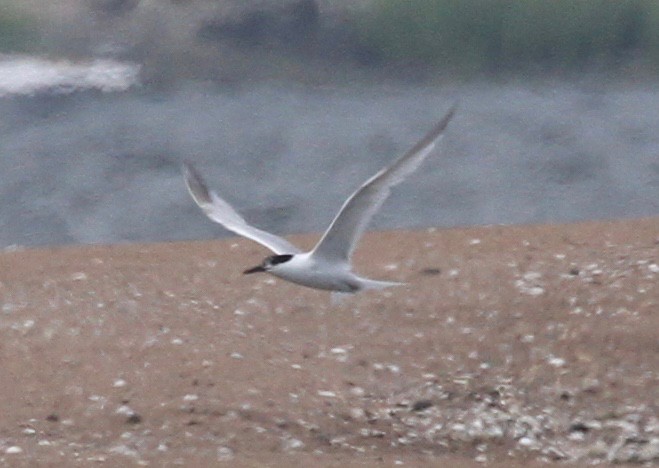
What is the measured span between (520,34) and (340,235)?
694cm

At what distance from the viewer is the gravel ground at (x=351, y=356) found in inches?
285

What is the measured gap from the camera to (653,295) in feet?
27.2

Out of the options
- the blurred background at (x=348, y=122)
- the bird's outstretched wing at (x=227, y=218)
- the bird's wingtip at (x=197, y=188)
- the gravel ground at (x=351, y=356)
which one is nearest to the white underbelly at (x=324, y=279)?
the bird's outstretched wing at (x=227, y=218)

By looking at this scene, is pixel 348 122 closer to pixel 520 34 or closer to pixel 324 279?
pixel 520 34

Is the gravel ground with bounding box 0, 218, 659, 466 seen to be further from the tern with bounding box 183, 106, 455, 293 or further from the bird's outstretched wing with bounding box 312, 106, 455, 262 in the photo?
the bird's outstretched wing with bounding box 312, 106, 455, 262

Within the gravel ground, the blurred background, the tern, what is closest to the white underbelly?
the tern

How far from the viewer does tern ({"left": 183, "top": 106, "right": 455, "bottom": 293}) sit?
6727mm

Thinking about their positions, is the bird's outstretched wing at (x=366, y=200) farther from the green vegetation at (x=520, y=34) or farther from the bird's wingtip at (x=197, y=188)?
the green vegetation at (x=520, y=34)

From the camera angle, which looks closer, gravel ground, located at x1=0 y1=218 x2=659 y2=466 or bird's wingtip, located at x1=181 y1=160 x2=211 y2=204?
gravel ground, located at x1=0 y1=218 x2=659 y2=466

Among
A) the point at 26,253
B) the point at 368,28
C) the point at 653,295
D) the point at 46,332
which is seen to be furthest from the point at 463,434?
the point at 368,28

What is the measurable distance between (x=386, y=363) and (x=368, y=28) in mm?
5645

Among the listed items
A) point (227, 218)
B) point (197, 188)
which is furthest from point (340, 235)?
point (197, 188)

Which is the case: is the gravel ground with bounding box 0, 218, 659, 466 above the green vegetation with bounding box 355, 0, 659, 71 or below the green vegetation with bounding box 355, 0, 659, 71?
below

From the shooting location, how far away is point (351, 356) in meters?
7.96
